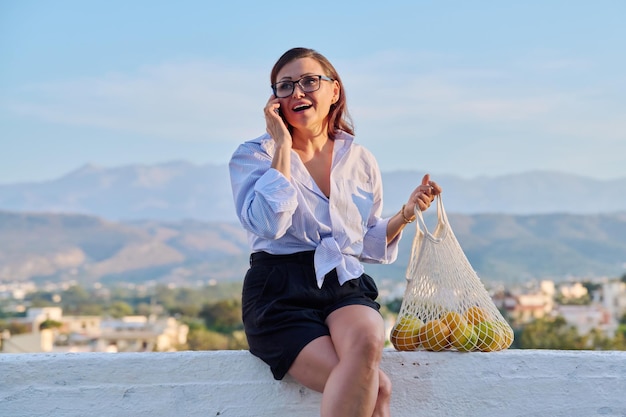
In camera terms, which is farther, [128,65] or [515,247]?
[128,65]

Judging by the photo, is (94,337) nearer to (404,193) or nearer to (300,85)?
(300,85)

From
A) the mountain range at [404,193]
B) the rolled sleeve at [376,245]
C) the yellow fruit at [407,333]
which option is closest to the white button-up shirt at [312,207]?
the rolled sleeve at [376,245]

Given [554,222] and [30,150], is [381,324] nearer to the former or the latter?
[554,222]

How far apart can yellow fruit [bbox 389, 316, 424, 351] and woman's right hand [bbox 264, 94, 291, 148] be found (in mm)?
749

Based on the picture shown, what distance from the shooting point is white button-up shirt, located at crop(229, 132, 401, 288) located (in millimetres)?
2668

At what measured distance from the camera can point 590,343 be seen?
45844 mm

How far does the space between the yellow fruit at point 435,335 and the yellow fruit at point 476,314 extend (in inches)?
3.4

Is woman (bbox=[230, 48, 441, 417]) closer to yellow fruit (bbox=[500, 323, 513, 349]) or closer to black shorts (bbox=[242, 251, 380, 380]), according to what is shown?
black shorts (bbox=[242, 251, 380, 380])

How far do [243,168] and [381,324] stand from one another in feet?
2.19

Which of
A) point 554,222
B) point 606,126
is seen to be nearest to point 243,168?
point 554,222

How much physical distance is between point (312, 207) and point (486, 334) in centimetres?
73

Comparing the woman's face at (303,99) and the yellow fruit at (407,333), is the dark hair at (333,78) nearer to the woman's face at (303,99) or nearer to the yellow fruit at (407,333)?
the woman's face at (303,99)

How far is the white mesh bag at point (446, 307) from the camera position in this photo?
2955mm

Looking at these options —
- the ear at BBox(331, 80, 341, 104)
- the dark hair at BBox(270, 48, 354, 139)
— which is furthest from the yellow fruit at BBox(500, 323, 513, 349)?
the ear at BBox(331, 80, 341, 104)
